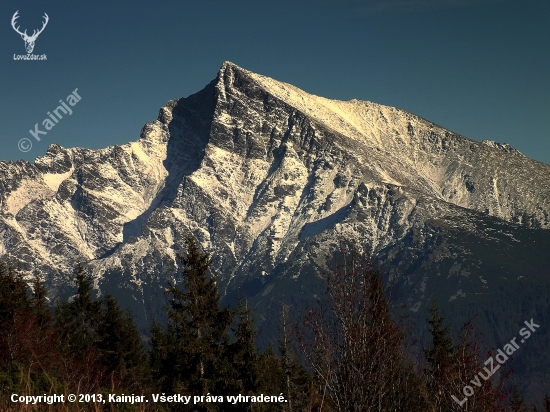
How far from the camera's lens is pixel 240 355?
38.3m

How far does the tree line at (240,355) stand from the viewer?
21.2 meters

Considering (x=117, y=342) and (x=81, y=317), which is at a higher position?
(x=81, y=317)

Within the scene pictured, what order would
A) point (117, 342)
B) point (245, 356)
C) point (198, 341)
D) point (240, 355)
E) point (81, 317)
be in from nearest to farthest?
1. point (198, 341)
2. point (240, 355)
3. point (245, 356)
4. point (117, 342)
5. point (81, 317)

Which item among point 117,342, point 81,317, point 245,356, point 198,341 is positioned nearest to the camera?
point 198,341

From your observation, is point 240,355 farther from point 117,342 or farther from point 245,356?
point 117,342

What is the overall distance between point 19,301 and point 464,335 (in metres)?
27.4

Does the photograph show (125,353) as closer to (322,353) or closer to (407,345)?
(407,345)

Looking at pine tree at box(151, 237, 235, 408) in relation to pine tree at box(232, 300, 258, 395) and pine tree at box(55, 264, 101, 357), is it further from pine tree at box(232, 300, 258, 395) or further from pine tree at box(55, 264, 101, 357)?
pine tree at box(55, 264, 101, 357)

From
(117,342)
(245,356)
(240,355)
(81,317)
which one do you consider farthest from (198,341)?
(81,317)

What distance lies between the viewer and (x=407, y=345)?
87.5 feet

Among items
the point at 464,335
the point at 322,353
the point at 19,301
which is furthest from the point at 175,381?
the point at 322,353

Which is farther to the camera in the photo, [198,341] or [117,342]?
[117,342]

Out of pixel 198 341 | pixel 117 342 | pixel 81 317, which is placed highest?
pixel 81 317

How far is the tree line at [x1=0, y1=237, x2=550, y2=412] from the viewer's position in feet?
69.5
